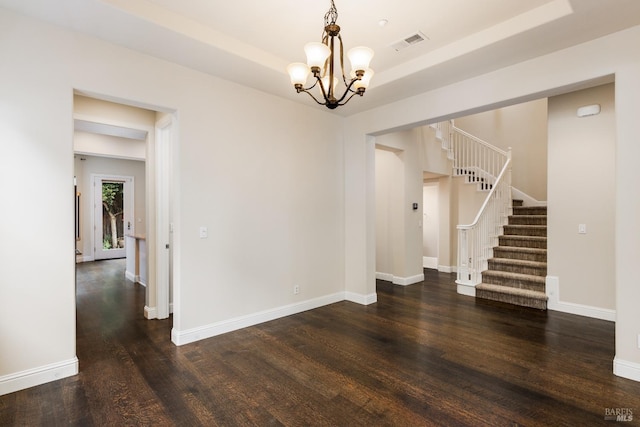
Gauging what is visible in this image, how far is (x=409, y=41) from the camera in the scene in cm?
311

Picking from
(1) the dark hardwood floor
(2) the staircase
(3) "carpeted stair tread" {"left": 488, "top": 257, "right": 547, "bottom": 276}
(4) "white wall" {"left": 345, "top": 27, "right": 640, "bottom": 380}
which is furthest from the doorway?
(3) "carpeted stair tread" {"left": 488, "top": 257, "right": 547, "bottom": 276}

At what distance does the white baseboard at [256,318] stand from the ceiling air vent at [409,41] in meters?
3.41

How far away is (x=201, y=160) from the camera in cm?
350

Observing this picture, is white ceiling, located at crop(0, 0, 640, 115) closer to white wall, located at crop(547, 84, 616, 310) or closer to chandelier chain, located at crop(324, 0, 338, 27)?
chandelier chain, located at crop(324, 0, 338, 27)

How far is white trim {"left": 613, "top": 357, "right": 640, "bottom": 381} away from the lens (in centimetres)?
259

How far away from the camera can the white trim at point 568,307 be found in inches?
160

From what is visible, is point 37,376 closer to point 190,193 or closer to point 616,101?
point 190,193

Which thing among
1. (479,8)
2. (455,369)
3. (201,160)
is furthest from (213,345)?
(479,8)

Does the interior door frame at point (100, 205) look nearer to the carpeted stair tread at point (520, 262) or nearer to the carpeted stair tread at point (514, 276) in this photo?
the carpeted stair tread at point (514, 276)

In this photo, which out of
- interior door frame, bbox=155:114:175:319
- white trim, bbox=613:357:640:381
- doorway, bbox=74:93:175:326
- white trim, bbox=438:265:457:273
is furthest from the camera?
white trim, bbox=438:265:457:273

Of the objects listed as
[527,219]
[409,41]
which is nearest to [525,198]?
[527,219]

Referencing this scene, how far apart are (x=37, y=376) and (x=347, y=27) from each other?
4.00 m

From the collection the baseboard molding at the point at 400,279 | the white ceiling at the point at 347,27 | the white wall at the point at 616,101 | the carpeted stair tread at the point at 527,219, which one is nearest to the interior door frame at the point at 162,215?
the white ceiling at the point at 347,27

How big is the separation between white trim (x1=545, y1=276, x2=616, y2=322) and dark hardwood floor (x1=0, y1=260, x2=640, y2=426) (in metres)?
0.22
